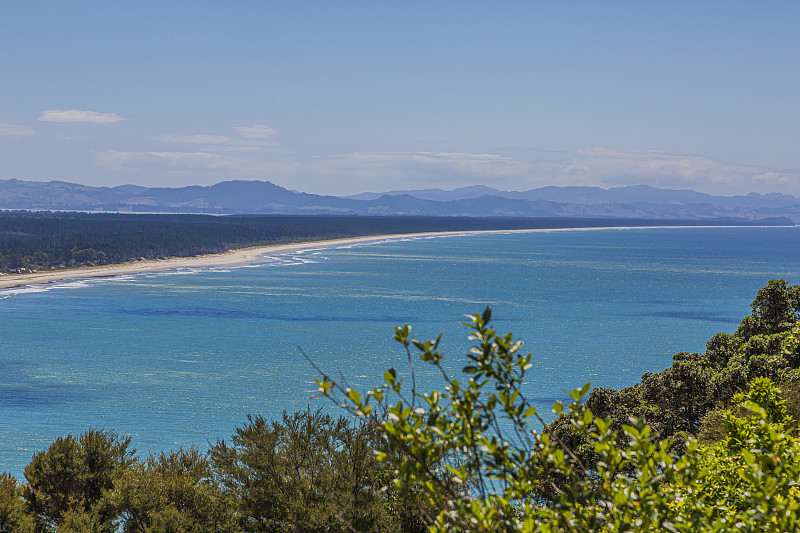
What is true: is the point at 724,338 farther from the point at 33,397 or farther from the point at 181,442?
the point at 33,397

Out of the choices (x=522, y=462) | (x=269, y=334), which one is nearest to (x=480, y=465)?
(x=522, y=462)

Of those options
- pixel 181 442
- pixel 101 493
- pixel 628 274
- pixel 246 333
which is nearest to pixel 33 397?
pixel 181 442

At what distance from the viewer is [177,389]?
51.2 m

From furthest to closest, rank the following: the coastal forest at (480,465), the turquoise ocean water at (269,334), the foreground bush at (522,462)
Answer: the turquoise ocean water at (269,334) → the coastal forest at (480,465) → the foreground bush at (522,462)

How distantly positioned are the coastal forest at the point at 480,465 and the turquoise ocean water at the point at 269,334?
Result: 64.1 feet

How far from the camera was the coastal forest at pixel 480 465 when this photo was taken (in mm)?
5707

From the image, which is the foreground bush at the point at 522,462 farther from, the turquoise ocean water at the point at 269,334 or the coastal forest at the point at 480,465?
the turquoise ocean water at the point at 269,334

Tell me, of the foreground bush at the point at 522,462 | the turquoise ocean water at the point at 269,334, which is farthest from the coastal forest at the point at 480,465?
the turquoise ocean water at the point at 269,334

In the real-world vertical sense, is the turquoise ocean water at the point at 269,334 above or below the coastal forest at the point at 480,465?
below

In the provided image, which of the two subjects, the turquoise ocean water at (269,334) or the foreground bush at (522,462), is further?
the turquoise ocean water at (269,334)

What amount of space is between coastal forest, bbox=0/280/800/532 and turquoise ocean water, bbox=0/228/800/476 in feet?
64.1

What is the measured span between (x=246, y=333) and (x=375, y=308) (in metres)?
21.8

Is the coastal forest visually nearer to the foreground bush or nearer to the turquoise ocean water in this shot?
the foreground bush

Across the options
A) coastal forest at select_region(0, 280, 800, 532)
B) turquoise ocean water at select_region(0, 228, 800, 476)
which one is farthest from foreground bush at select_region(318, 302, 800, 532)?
turquoise ocean water at select_region(0, 228, 800, 476)
